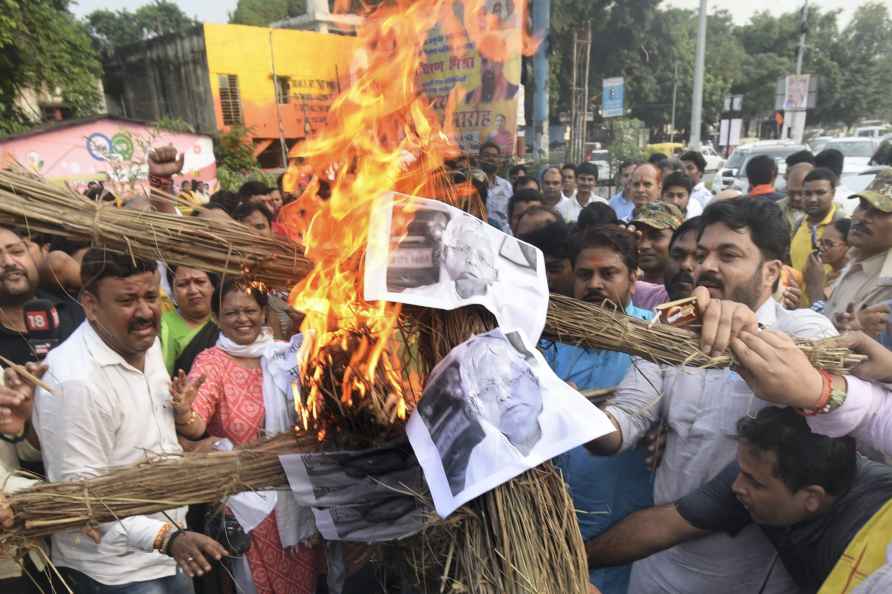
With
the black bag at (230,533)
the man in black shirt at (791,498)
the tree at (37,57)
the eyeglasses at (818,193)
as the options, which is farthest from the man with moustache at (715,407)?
the tree at (37,57)

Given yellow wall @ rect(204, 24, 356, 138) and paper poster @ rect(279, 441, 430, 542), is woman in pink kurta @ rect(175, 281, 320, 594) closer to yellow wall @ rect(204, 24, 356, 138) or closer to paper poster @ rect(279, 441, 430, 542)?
paper poster @ rect(279, 441, 430, 542)

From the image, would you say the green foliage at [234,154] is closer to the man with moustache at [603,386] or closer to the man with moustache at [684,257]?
the man with moustache at [684,257]

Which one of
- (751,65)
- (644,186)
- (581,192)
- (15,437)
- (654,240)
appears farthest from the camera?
(751,65)

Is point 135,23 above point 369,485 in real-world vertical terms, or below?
above

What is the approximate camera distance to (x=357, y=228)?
1602mm

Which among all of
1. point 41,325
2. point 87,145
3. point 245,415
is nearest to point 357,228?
point 245,415

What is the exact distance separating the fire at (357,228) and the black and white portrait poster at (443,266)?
0.09m

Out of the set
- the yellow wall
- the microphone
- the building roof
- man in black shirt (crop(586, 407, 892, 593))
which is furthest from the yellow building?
man in black shirt (crop(586, 407, 892, 593))

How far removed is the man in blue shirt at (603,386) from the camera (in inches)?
95.6

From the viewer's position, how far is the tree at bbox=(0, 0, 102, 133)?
46.1ft

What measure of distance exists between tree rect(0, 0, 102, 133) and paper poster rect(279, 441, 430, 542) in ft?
56.6

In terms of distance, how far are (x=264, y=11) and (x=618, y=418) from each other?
5474 centimetres

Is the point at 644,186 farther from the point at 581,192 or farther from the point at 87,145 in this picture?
the point at 87,145

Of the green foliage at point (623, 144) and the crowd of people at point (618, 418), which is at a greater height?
the green foliage at point (623, 144)
